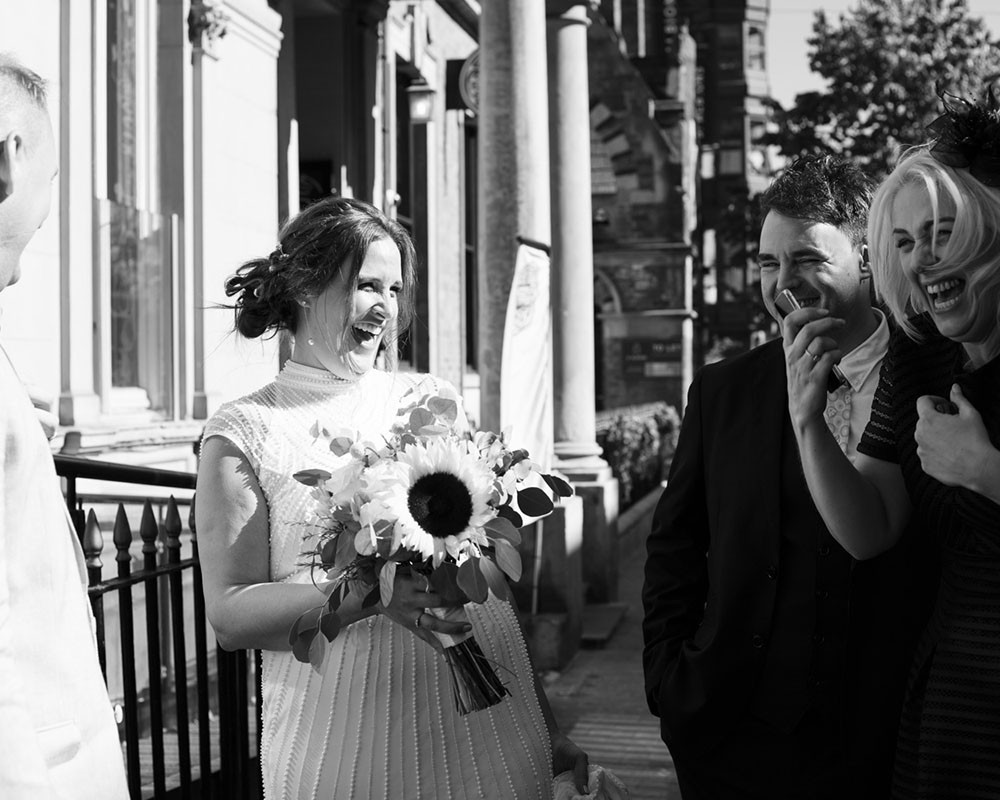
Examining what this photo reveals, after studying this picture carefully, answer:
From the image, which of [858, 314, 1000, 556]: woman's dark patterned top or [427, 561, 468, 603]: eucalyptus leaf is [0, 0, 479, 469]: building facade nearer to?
[427, 561, 468, 603]: eucalyptus leaf

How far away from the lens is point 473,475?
2262 mm

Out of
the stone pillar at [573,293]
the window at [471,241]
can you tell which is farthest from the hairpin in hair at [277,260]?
the window at [471,241]

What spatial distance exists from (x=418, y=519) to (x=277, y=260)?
80 centimetres

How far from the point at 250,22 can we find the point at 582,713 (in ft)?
17.3

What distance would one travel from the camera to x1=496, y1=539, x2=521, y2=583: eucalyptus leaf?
90.0 inches

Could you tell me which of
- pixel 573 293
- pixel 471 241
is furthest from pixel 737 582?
pixel 471 241

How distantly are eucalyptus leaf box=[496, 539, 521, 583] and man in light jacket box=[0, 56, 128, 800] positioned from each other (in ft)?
2.58

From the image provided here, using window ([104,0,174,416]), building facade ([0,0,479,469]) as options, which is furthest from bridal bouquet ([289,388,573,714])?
window ([104,0,174,416])

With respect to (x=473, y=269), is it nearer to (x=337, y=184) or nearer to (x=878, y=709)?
(x=337, y=184)

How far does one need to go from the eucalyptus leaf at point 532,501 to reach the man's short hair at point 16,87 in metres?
1.15

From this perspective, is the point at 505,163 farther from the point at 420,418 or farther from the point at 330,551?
the point at 330,551

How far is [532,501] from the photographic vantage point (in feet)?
7.97

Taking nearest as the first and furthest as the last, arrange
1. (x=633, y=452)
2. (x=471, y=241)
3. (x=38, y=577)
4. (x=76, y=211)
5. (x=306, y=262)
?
(x=38, y=577) < (x=306, y=262) < (x=76, y=211) < (x=471, y=241) < (x=633, y=452)

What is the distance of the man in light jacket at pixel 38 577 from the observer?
1.64m
